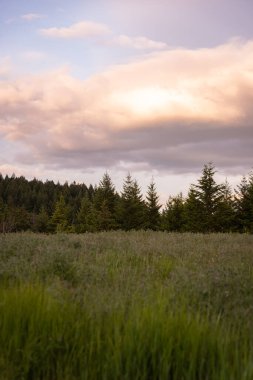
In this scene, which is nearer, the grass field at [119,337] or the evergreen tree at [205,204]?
the grass field at [119,337]

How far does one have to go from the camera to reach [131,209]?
1938 inches

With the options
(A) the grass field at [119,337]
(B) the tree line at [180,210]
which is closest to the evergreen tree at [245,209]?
(B) the tree line at [180,210]

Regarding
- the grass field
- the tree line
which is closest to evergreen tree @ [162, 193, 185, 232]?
the tree line

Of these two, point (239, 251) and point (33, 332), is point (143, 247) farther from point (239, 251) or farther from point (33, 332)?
point (33, 332)

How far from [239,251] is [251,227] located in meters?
33.5

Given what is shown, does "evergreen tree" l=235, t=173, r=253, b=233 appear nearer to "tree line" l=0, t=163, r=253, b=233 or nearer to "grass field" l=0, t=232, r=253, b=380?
"tree line" l=0, t=163, r=253, b=233

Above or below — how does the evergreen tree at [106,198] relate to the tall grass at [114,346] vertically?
above

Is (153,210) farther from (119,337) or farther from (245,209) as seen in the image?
(119,337)

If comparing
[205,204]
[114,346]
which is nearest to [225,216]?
[205,204]

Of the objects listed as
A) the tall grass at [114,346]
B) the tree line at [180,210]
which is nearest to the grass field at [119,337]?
the tall grass at [114,346]

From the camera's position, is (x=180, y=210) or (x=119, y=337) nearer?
(x=119, y=337)

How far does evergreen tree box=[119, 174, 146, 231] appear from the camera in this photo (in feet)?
161

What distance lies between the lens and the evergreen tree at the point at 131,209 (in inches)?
1927

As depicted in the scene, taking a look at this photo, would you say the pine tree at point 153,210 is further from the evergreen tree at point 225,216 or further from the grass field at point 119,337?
the grass field at point 119,337
